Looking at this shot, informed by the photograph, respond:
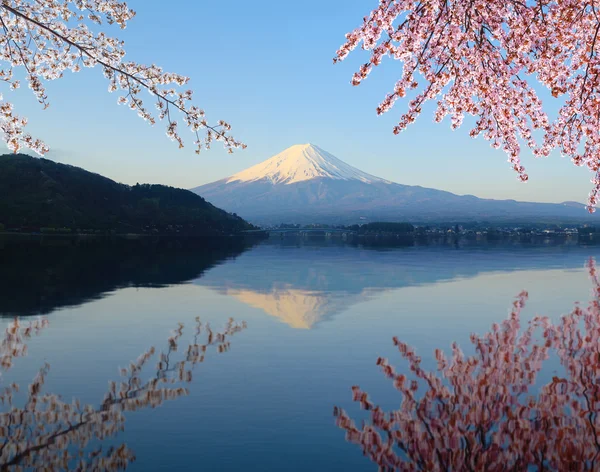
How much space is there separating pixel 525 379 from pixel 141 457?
6.48 m

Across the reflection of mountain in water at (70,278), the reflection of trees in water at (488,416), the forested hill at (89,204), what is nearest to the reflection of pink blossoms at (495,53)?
the reflection of trees in water at (488,416)

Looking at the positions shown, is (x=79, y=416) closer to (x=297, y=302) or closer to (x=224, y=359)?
(x=224, y=359)

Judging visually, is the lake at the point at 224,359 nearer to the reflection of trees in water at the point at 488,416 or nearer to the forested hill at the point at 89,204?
the reflection of trees in water at the point at 488,416

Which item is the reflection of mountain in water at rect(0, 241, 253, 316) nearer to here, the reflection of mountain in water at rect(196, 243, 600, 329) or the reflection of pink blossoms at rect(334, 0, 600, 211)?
the reflection of mountain in water at rect(196, 243, 600, 329)

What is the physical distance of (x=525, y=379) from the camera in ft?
33.4

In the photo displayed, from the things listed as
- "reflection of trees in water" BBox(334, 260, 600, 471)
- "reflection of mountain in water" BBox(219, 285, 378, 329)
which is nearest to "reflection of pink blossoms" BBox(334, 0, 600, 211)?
"reflection of trees in water" BBox(334, 260, 600, 471)

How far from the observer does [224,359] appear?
40.6 ft

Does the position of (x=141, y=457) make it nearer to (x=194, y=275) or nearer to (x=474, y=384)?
(x=474, y=384)

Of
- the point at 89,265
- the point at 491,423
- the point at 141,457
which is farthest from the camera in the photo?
the point at 89,265

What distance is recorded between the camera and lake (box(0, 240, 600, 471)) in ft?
24.8

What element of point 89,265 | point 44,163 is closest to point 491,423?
point 89,265

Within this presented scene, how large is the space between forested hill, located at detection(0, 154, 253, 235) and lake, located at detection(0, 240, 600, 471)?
311ft

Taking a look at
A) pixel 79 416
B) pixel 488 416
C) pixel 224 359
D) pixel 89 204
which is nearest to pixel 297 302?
pixel 224 359

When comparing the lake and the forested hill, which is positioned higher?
the forested hill
